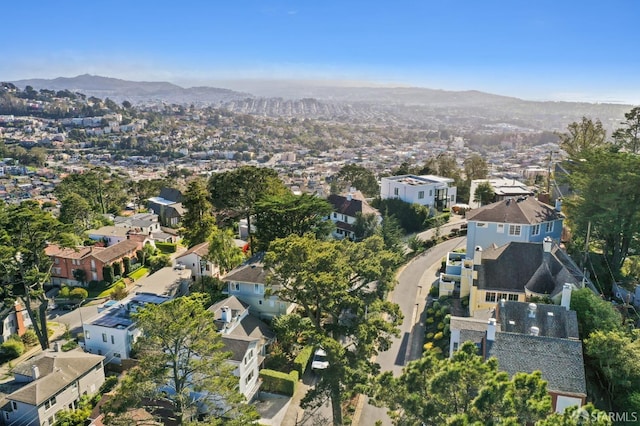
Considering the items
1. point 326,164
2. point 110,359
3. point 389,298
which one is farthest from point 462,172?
point 326,164

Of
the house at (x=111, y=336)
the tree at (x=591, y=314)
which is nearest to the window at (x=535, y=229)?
the tree at (x=591, y=314)

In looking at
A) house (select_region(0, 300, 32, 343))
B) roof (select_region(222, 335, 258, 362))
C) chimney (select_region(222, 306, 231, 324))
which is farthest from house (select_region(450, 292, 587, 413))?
house (select_region(0, 300, 32, 343))

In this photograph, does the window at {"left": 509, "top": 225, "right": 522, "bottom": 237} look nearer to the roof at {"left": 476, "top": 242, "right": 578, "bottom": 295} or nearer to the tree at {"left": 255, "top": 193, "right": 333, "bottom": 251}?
the roof at {"left": 476, "top": 242, "right": 578, "bottom": 295}

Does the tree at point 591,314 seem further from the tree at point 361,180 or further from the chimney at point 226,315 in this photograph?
the tree at point 361,180

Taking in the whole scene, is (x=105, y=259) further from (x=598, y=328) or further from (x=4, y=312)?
(x=598, y=328)

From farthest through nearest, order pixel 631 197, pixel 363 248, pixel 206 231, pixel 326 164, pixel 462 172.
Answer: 1. pixel 326 164
2. pixel 462 172
3. pixel 206 231
4. pixel 631 197
5. pixel 363 248
